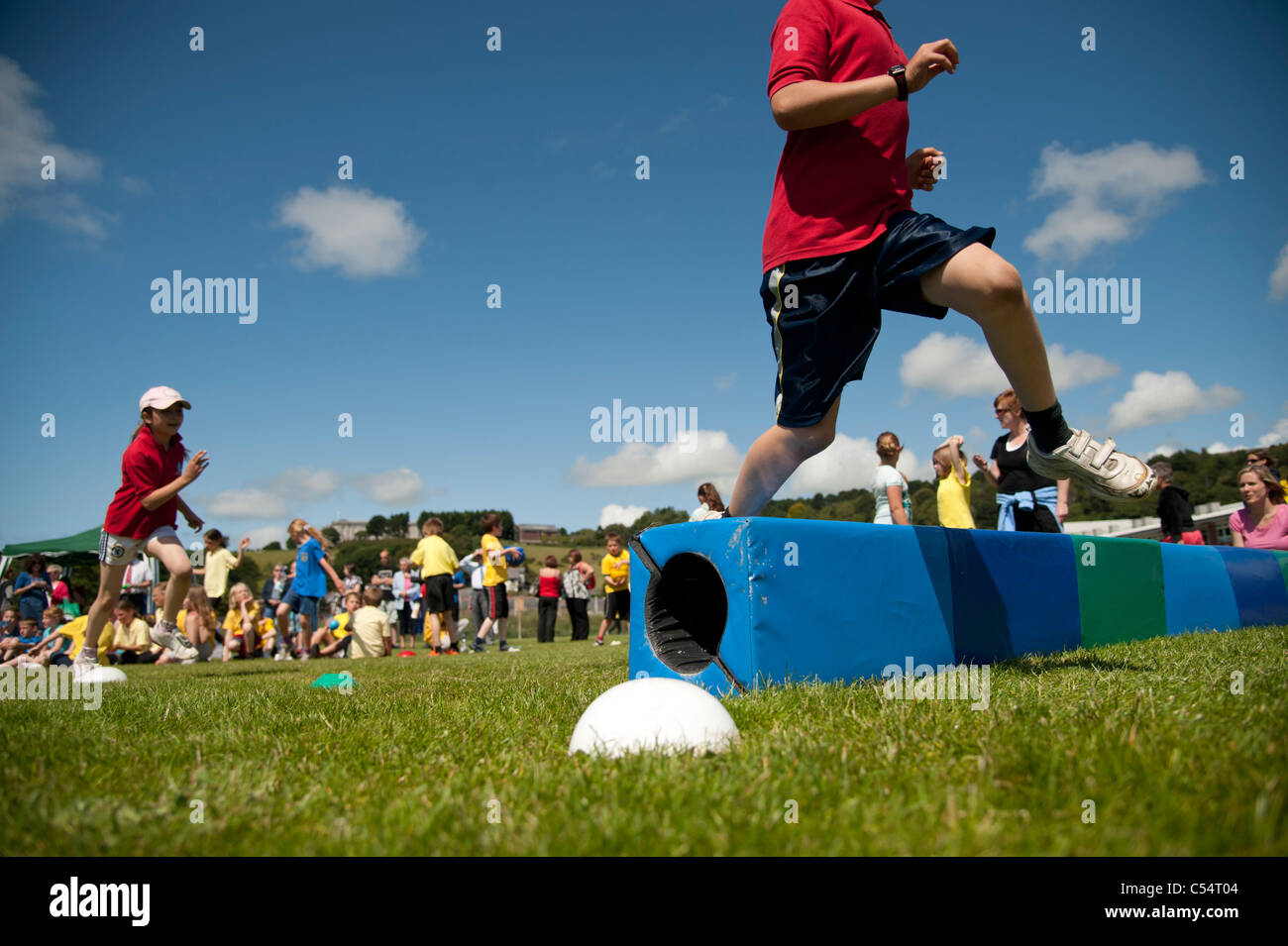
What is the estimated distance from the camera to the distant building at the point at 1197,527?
16.4 meters

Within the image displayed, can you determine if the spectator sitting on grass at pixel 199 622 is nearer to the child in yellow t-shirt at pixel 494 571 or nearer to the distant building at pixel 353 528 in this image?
the child in yellow t-shirt at pixel 494 571

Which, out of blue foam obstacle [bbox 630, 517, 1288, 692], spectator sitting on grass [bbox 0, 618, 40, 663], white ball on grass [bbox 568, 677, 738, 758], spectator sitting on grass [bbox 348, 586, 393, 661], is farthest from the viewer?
spectator sitting on grass [bbox 348, 586, 393, 661]

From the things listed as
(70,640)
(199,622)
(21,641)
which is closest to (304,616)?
(199,622)

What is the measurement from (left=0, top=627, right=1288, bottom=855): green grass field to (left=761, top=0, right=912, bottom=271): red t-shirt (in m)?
1.70

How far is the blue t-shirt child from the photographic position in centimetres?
1163

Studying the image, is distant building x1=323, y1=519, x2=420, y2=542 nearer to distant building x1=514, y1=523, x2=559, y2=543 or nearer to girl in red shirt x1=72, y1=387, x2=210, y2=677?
distant building x1=514, y1=523, x2=559, y2=543

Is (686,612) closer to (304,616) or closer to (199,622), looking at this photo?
(304,616)

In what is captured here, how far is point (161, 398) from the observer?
5.99 meters

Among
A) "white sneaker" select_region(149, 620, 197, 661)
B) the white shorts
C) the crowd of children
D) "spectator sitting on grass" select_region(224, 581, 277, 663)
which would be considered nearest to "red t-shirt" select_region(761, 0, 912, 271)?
the white shorts

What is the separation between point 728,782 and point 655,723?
37cm

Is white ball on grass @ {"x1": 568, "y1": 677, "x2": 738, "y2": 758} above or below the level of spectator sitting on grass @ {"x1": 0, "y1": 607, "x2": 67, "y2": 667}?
above

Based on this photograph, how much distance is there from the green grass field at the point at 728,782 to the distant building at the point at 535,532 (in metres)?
81.8
